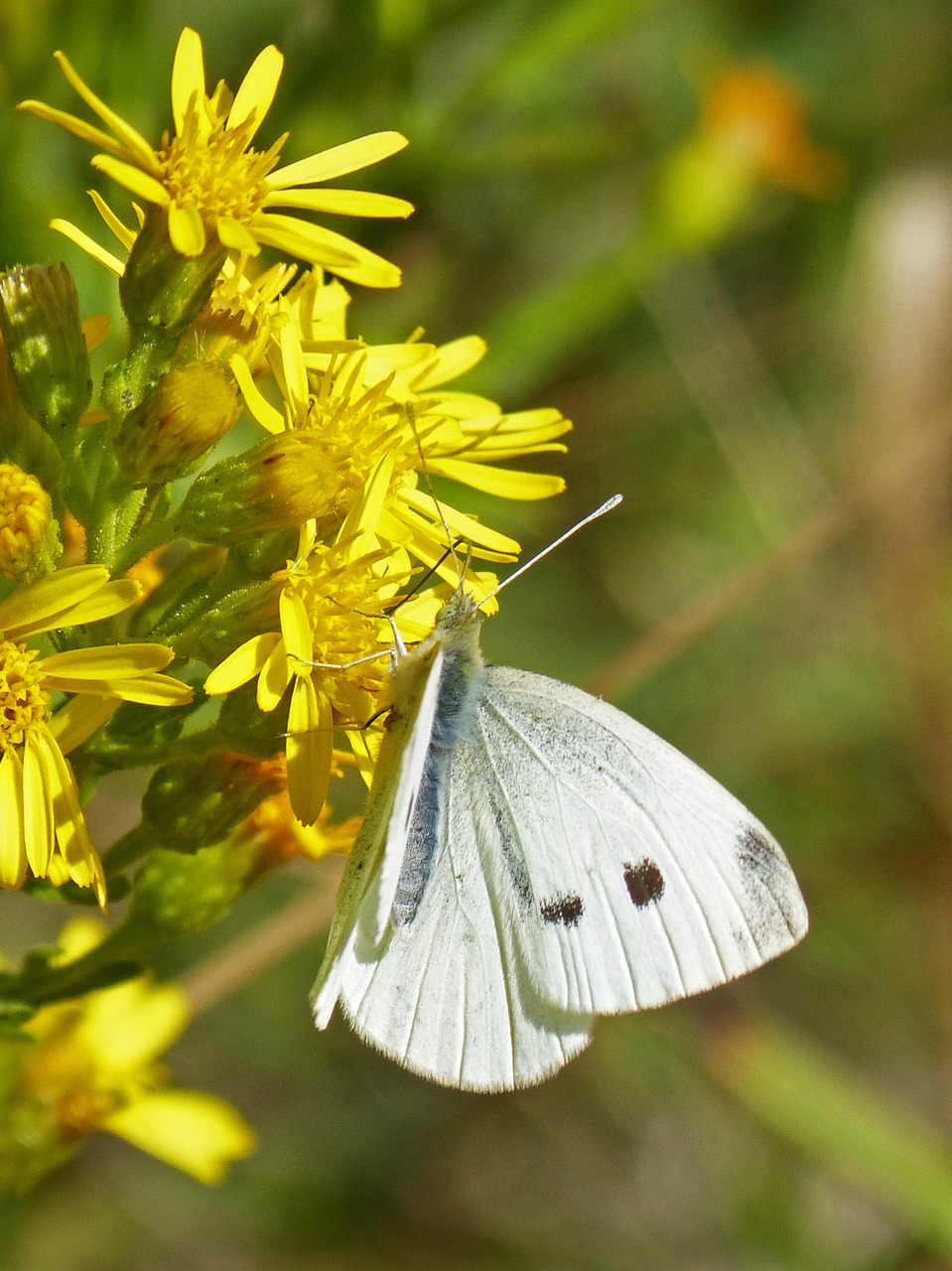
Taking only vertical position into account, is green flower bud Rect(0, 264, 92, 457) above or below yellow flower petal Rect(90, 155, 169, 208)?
below

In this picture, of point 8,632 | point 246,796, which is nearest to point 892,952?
point 246,796

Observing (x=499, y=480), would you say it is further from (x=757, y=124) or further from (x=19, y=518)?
(x=757, y=124)

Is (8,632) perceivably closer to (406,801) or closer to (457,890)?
(406,801)

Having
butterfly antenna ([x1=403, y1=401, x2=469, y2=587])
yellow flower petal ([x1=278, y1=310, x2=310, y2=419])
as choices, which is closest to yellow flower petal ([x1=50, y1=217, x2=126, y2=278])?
yellow flower petal ([x1=278, y1=310, x2=310, y2=419])

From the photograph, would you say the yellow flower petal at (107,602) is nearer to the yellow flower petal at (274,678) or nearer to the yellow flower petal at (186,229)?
the yellow flower petal at (274,678)

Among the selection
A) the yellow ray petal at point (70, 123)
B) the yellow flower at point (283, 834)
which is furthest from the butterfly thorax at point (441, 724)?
the yellow ray petal at point (70, 123)

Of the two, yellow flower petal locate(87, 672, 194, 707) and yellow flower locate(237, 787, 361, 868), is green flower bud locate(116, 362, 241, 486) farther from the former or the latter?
yellow flower locate(237, 787, 361, 868)

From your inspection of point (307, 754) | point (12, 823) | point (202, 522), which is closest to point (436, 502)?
point (202, 522)
